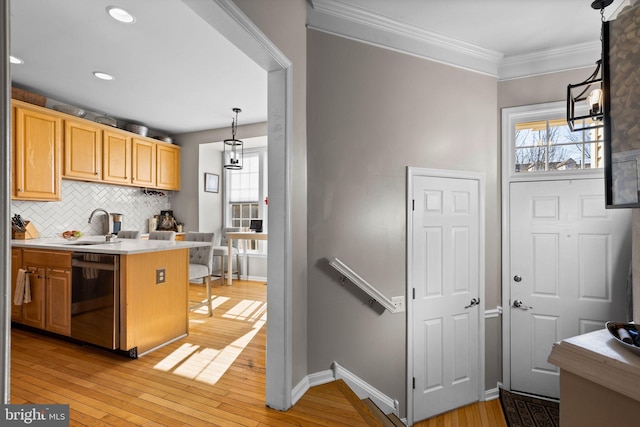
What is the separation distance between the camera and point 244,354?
2662 millimetres

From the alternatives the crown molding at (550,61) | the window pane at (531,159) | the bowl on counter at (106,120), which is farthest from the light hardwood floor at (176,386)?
the crown molding at (550,61)

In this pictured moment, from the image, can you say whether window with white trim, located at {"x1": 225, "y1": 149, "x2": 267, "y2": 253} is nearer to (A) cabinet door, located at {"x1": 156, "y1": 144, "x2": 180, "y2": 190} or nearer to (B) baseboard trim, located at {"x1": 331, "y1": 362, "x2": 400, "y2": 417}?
(A) cabinet door, located at {"x1": 156, "y1": 144, "x2": 180, "y2": 190}

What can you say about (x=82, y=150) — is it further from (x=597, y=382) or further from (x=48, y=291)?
(x=597, y=382)

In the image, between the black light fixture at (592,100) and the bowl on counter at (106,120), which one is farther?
the bowl on counter at (106,120)

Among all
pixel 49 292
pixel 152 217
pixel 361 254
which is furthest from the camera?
pixel 152 217

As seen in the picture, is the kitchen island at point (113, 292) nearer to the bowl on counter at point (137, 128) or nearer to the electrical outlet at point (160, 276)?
the electrical outlet at point (160, 276)

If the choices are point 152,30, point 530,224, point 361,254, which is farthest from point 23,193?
point 530,224

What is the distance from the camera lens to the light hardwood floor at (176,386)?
1.77 meters

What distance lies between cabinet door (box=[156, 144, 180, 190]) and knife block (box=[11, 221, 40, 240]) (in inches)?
77.3

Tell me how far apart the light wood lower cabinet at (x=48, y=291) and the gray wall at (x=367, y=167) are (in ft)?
7.66

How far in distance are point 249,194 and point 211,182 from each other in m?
0.78

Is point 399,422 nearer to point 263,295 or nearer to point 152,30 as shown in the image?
point 263,295

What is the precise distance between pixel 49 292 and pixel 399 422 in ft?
11.1

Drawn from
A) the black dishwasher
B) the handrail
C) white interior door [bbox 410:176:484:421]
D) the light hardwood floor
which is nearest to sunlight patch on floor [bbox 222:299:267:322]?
the light hardwood floor
